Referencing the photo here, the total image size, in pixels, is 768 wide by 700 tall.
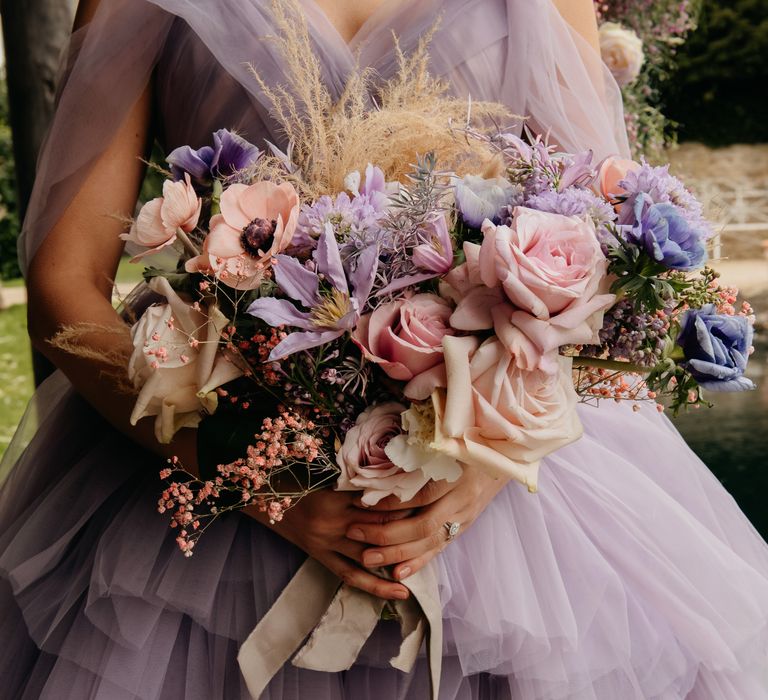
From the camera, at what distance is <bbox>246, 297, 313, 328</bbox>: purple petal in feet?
3.36

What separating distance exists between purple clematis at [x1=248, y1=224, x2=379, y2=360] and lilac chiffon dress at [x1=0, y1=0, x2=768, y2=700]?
0.44 m

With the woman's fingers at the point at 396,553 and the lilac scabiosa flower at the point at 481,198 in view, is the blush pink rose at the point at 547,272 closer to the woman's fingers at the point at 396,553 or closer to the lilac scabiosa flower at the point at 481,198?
the lilac scabiosa flower at the point at 481,198

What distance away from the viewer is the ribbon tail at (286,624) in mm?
1222

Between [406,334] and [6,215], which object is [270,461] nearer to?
[406,334]

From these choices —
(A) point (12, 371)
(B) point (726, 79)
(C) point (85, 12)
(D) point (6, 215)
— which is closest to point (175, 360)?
(C) point (85, 12)

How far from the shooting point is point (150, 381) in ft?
3.60

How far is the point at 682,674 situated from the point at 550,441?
57 centimetres

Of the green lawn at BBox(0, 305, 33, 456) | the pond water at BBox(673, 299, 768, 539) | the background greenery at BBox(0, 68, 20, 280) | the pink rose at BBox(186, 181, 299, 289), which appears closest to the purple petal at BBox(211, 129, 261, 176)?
the pink rose at BBox(186, 181, 299, 289)

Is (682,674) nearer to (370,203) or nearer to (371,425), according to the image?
(371,425)

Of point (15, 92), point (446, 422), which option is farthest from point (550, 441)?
point (15, 92)

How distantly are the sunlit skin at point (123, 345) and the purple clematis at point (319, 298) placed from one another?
0.94 ft

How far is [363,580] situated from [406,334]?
1.29 feet

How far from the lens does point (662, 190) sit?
1094 mm

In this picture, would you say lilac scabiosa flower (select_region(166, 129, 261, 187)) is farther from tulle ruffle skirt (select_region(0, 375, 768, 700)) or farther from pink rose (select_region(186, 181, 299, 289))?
tulle ruffle skirt (select_region(0, 375, 768, 700))
